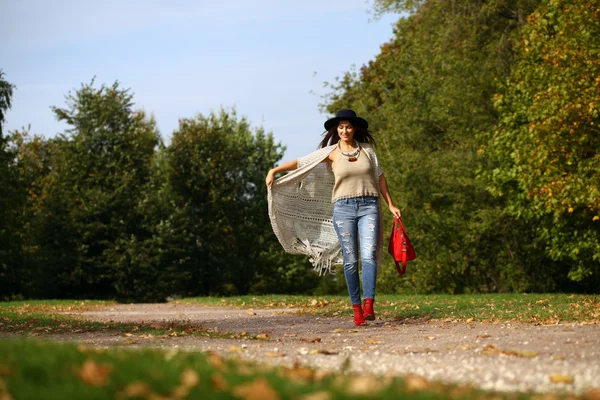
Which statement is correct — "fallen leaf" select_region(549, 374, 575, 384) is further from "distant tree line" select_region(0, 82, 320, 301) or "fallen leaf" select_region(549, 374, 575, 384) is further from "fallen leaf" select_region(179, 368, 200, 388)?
"distant tree line" select_region(0, 82, 320, 301)

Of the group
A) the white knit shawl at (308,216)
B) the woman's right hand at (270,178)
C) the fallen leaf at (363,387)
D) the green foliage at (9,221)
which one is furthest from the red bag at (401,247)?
the green foliage at (9,221)

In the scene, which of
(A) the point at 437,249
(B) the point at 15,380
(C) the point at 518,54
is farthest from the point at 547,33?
(B) the point at 15,380

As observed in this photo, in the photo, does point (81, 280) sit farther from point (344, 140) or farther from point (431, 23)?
point (344, 140)

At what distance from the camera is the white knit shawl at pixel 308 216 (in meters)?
12.5

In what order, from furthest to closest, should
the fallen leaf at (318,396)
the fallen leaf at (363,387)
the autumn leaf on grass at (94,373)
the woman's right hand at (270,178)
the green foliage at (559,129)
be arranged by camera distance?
the green foliage at (559,129) → the woman's right hand at (270,178) → the autumn leaf on grass at (94,373) → the fallen leaf at (363,387) → the fallen leaf at (318,396)

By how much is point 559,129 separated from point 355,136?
36.2 ft

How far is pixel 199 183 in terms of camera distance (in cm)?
4416

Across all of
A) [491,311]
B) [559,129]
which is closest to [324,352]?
[491,311]

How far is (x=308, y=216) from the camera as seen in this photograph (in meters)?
12.7

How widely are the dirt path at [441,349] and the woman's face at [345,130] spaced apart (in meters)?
2.71

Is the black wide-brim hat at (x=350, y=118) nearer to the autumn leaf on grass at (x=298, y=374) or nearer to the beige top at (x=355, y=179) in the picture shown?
the beige top at (x=355, y=179)

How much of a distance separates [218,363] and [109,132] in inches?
1333

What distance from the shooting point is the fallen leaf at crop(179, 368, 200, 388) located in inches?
179

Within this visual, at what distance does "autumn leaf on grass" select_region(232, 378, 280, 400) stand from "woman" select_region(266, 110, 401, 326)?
6.47 m
